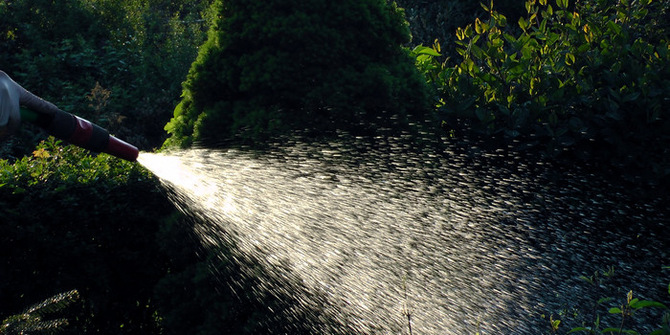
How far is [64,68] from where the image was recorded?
955 centimetres

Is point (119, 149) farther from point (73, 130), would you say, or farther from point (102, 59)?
point (102, 59)

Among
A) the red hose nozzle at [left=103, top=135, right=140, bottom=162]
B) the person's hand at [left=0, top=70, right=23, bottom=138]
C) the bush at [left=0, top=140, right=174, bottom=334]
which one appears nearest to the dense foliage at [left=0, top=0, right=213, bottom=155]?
the bush at [left=0, top=140, right=174, bottom=334]

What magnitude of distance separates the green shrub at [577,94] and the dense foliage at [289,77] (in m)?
0.46

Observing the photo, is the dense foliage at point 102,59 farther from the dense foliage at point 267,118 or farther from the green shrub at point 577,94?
the green shrub at point 577,94

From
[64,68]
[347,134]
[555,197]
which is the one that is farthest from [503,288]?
[64,68]

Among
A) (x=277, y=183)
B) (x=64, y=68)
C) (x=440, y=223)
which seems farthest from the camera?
(x=64, y=68)

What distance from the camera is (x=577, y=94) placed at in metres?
4.75

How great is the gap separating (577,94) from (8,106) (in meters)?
3.72

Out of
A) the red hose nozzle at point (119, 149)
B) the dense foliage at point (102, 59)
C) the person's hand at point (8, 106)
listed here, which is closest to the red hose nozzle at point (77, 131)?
the red hose nozzle at point (119, 149)

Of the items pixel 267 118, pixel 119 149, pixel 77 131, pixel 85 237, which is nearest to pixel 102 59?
pixel 85 237

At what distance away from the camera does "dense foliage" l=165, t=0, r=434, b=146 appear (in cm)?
462

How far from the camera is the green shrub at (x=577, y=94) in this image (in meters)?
4.60

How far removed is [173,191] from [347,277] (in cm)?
145

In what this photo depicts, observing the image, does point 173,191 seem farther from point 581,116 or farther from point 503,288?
point 581,116
